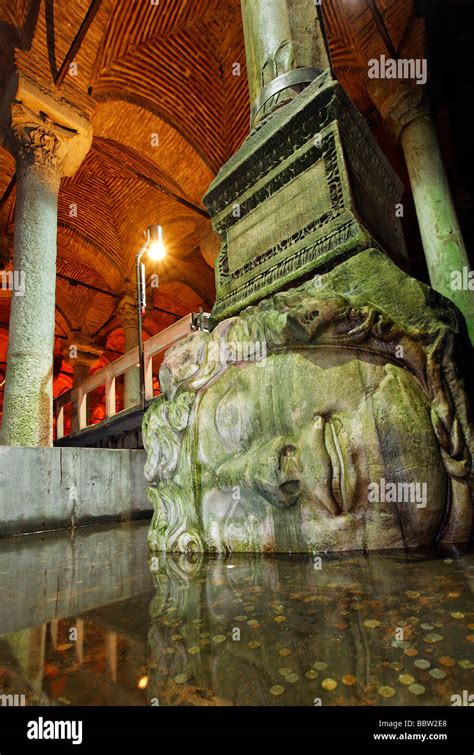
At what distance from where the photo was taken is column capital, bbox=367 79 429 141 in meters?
6.51

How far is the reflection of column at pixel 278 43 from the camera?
2.74 meters

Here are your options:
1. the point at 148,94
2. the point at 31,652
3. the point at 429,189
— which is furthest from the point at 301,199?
the point at 148,94

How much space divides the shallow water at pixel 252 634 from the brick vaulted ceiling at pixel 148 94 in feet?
22.5

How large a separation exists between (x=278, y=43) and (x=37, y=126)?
4161 millimetres

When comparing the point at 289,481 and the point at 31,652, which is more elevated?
the point at 289,481

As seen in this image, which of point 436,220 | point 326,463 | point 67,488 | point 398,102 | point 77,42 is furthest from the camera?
point 398,102

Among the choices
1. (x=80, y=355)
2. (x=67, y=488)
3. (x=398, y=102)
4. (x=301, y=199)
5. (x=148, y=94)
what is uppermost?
(x=148, y=94)

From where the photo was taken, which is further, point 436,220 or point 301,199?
point 436,220

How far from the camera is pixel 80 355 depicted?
1403cm

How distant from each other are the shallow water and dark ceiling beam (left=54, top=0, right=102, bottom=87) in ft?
22.3

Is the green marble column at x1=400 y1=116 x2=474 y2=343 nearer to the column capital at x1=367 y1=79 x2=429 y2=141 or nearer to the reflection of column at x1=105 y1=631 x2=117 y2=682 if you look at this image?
the column capital at x1=367 y1=79 x2=429 y2=141

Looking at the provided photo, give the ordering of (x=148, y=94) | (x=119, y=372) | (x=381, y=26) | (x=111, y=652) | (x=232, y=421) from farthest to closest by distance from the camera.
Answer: (x=148, y=94)
(x=119, y=372)
(x=381, y=26)
(x=232, y=421)
(x=111, y=652)

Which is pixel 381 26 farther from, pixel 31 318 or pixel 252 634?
pixel 252 634

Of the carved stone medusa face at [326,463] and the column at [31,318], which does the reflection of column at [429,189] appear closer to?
the carved stone medusa face at [326,463]
